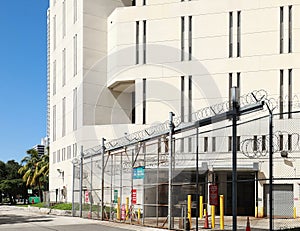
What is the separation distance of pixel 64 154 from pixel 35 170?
30.0 m

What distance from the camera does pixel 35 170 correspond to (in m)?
90.1

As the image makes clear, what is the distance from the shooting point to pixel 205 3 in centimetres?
5031

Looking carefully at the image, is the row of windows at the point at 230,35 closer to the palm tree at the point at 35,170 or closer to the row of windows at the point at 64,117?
the row of windows at the point at 64,117

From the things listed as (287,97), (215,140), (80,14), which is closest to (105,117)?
(80,14)

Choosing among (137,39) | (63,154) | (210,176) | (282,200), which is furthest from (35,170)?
(282,200)

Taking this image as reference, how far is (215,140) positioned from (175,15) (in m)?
13.4

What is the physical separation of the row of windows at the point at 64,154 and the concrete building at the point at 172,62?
42cm

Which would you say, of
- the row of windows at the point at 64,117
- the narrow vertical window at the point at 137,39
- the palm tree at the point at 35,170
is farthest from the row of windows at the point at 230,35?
the palm tree at the point at 35,170

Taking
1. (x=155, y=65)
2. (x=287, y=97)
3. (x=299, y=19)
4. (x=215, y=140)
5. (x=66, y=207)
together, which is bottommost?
(x=66, y=207)

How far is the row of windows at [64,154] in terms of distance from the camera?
57.2 m

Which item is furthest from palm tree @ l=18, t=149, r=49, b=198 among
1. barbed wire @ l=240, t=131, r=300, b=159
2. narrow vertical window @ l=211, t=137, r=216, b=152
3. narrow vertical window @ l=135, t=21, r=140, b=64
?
barbed wire @ l=240, t=131, r=300, b=159

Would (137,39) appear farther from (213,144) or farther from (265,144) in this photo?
(265,144)

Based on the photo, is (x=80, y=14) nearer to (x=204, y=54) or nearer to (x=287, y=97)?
(x=204, y=54)

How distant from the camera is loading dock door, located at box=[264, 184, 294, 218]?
→ 35.8 meters
